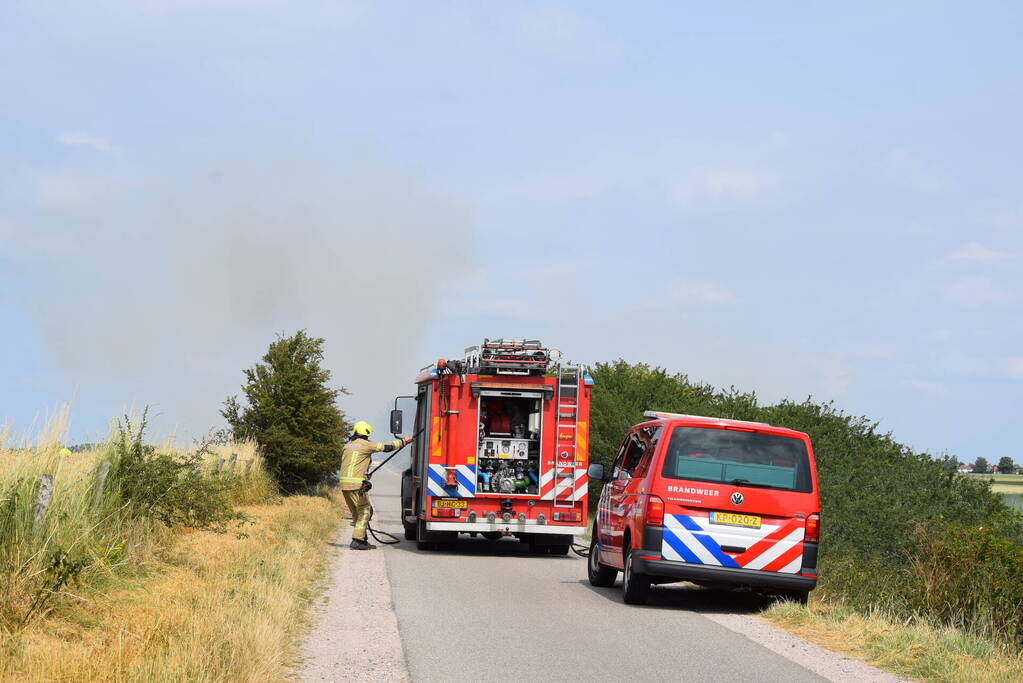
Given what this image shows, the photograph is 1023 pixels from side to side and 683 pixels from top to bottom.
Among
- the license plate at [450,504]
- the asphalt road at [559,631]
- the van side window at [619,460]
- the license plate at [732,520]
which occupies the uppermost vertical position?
the van side window at [619,460]

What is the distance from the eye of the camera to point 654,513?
42.5 ft

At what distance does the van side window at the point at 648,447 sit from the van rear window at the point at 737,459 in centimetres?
38

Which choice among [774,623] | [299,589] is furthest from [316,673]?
[774,623]

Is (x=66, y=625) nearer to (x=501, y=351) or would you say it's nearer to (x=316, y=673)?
(x=316, y=673)

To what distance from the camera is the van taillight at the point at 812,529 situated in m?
13.0

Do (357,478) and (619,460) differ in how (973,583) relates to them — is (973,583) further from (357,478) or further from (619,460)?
(357,478)

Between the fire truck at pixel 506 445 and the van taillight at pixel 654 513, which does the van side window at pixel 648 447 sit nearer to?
the van taillight at pixel 654 513

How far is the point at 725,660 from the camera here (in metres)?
9.68

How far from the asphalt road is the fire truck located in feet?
6.72

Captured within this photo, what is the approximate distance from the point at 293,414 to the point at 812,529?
19.6m

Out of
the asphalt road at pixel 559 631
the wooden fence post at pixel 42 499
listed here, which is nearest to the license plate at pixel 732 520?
the asphalt road at pixel 559 631

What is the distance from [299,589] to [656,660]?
470 cm

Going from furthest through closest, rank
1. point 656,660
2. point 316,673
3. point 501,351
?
1. point 501,351
2. point 656,660
3. point 316,673

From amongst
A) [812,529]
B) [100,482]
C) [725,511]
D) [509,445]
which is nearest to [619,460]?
[725,511]
